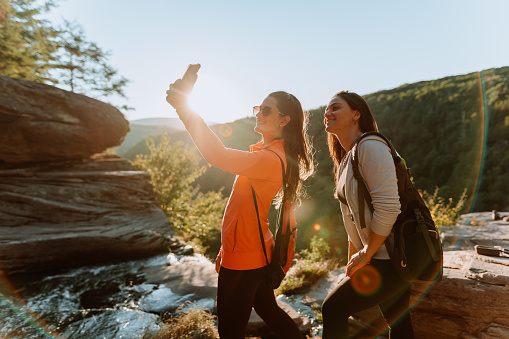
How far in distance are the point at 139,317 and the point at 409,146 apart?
2078 inches

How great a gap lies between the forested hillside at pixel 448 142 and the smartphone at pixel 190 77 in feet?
105

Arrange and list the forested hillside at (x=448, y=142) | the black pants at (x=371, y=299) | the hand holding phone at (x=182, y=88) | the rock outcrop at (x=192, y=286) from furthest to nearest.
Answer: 1. the forested hillside at (x=448, y=142)
2. the rock outcrop at (x=192, y=286)
3. the black pants at (x=371, y=299)
4. the hand holding phone at (x=182, y=88)

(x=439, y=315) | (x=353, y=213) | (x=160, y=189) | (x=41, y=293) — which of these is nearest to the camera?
(x=353, y=213)

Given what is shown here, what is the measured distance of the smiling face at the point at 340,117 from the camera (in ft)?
5.76

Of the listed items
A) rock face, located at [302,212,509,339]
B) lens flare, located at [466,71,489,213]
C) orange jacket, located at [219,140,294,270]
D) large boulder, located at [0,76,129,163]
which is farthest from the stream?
lens flare, located at [466,71,489,213]

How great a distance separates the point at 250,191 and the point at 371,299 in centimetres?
95

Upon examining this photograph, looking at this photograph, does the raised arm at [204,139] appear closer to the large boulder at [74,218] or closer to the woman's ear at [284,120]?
the woman's ear at [284,120]

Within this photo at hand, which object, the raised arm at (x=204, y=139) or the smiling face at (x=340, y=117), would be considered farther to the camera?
the smiling face at (x=340, y=117)

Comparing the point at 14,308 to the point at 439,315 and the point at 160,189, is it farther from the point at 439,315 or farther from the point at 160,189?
the point at 160,189

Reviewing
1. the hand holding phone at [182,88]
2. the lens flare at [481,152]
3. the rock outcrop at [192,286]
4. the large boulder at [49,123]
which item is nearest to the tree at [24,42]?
the large boulder at [49,123]

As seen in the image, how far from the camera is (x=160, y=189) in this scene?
45.0ft

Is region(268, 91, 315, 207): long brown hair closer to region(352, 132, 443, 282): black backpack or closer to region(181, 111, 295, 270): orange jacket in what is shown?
region(181, 111, 295, 270): orange jacket

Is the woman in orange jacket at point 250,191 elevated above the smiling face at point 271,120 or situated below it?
below

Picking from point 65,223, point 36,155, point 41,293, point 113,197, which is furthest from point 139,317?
point 36,155
